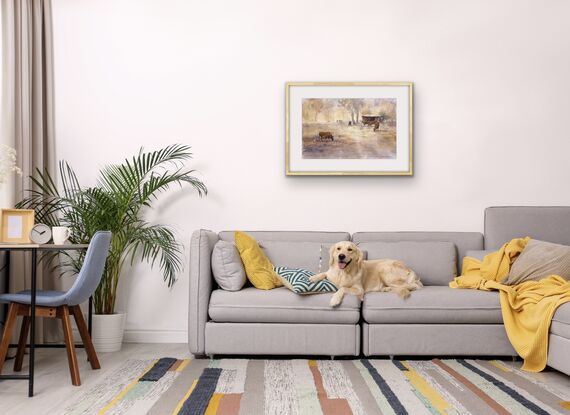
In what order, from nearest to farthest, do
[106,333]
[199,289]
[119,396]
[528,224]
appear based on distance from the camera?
1. [119,396]
2. [199,289]
3. [106,333]
4. [528,224]

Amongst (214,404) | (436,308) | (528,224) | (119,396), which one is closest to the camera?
(214,404)

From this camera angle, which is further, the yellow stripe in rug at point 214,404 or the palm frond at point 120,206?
the palm frond at point 120,206

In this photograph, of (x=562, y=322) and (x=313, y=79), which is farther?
(x=313, y=79)

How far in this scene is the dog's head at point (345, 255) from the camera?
3969 millimetres

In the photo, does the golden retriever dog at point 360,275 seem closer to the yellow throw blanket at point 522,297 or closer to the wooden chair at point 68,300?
the yellow throw blanket at point 522,297

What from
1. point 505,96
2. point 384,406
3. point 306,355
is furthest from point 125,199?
point 505,96

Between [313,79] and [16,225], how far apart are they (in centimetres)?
240

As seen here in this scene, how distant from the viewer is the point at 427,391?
3.05 m

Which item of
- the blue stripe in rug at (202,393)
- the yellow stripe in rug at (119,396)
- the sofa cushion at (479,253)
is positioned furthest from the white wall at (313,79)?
the yellow stripe in rug at (119,396)

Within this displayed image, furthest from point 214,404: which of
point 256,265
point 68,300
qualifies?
point 256,265

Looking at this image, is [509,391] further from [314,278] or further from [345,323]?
[314,278]

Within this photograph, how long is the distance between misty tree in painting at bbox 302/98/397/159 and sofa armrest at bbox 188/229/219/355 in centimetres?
120

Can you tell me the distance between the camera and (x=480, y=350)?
12.5 ft

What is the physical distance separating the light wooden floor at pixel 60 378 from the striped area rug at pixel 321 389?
8 cm
